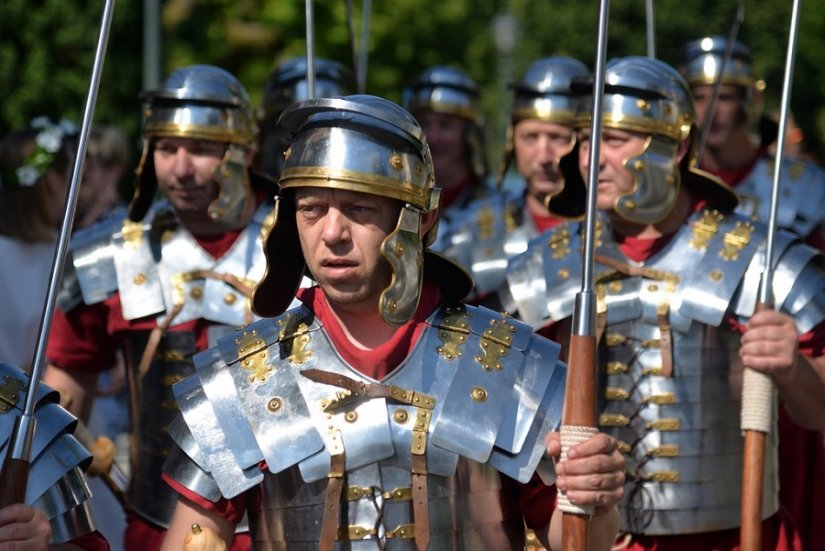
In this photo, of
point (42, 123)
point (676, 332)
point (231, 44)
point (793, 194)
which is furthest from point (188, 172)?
point (231, 44)

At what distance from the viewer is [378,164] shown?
4.44 metres

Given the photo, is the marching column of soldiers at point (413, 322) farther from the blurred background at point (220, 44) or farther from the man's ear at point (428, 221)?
the blurred background at point (220, 44)

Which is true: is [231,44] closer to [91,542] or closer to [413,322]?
[413,322]

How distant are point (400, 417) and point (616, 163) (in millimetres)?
2004

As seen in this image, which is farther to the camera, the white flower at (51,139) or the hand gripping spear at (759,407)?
the white flower at (51,139)

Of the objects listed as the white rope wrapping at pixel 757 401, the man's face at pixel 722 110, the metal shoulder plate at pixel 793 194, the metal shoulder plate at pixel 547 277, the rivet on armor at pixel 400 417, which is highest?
the man's face at pixel 722 110

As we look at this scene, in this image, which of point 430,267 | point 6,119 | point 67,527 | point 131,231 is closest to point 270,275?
point 430,267

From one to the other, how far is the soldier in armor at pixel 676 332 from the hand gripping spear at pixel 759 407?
0.48m

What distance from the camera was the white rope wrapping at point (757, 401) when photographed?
5348mm

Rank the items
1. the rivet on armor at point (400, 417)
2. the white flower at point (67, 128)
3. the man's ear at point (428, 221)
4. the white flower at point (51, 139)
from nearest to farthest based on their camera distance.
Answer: the rivet on armor at point (400, 417)
the man's ear at point (428, 221)
the white flower at point (51, 139)
the white flower at point (67, 128)

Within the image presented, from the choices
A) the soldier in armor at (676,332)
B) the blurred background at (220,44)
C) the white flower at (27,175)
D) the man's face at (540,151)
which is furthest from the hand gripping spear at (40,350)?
the blurred background at (220,44)

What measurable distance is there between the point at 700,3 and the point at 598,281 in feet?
64.3

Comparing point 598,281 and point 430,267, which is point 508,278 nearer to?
point 598,281

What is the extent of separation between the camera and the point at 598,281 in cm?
621
